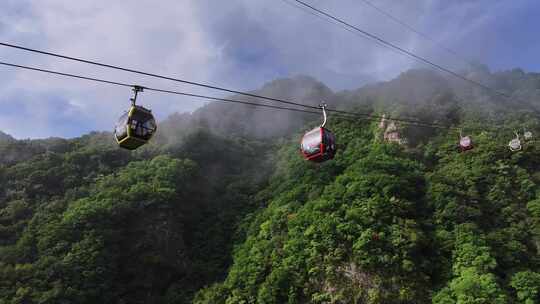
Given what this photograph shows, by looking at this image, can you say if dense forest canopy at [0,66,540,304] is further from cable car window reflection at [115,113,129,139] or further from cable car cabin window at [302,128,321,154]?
cable car window reflection at [115,113,129,139]

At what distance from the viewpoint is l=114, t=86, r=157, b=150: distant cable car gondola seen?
34.6 feet

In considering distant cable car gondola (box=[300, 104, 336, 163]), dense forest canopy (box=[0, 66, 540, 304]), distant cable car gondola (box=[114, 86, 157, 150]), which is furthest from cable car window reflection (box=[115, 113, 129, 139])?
dense forest canopy (box=[0, 66, 540, 304])

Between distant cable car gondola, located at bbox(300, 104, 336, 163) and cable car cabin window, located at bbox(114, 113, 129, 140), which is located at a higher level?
distant cable car gondola, located at bbox(300, 104, 336, 163)

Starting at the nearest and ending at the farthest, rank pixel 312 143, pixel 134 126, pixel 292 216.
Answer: pixel 134 126
pixel 312 143
pixel 292 216

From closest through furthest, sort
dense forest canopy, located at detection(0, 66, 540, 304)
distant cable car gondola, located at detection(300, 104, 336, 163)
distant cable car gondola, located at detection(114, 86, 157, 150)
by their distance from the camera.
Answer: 1. distant cable car gondola, located at detection(114, 86, 157, 150)
2. distant cable car gondola, located at detection(300, 104, 336, 163)
3. dense forest canopy, located at detection(0, 66, 540, 304)

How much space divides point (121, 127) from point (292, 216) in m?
32.1

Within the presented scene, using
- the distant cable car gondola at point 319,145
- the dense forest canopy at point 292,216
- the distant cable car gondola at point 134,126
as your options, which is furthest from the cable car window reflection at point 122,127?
the dense forest canopy at point 292,216

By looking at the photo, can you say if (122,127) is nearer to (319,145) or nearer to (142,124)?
(142,124)

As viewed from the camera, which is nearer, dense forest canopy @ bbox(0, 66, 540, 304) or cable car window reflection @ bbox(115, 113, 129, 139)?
cable car window reflection @ bbox(115, 113, 129, 139)

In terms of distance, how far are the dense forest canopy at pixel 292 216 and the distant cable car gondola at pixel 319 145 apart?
2105 cm

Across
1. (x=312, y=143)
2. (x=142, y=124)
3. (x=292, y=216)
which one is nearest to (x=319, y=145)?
(x=312, y=143)

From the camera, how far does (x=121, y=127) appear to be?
35.4ft

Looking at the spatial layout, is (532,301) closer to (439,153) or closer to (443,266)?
(443,266)

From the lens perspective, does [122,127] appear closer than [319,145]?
Yes
